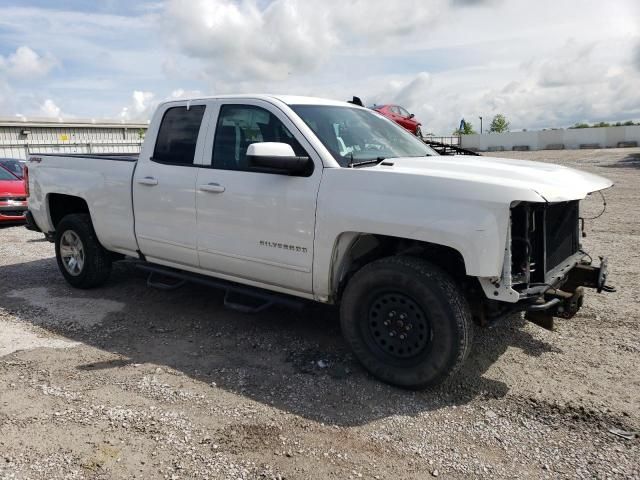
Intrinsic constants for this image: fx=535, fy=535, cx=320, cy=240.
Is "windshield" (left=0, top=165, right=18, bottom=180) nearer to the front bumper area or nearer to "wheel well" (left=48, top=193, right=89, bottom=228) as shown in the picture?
"wheel well" (left=48, top=193, right=89, bottom=228)

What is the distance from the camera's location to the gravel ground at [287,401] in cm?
296

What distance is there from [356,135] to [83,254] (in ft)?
11.7

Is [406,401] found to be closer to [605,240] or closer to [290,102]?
[290,102]

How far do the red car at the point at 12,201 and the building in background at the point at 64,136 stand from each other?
18.3 metres

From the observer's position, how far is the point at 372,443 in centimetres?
314

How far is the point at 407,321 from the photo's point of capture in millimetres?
3684

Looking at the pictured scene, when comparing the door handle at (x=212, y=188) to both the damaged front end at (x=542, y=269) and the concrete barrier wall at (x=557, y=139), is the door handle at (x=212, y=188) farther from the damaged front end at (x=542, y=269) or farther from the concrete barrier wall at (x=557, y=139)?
the concrete barrier wall at (x=557, y=139)

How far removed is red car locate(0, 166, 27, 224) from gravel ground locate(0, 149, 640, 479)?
623 centimetres

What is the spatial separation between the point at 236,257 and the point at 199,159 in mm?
970

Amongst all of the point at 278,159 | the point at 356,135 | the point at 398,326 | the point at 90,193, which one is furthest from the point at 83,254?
the point at 398,326

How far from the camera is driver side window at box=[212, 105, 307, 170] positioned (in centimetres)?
433

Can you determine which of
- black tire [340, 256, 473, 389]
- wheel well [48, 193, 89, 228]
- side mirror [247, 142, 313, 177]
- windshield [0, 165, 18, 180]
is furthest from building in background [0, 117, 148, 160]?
black tire [340, 256, 473, 389]

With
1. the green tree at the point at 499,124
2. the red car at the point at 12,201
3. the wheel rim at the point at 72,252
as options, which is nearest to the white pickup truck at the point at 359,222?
the wheel rim at the point at 72,252

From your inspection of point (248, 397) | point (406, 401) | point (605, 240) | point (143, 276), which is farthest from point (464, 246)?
point (605, 240)
